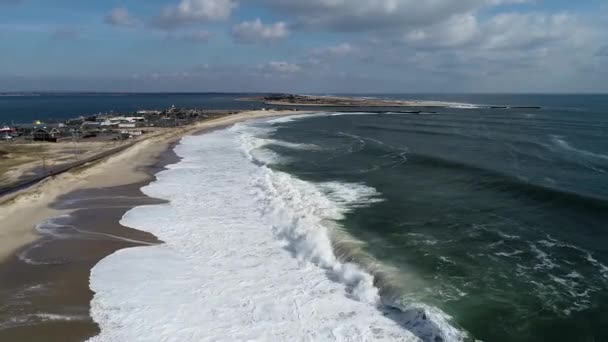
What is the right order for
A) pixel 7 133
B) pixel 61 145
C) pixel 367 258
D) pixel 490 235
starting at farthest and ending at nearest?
pixel 7 133 → pixel 61 145 → pixel 490 235 → pixel 367 258

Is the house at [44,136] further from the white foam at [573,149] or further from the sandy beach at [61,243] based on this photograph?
the white foam at [573,149]

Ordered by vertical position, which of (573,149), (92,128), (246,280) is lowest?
(246,280)

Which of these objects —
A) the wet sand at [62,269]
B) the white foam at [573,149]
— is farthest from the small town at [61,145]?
the white foam at [573,149]

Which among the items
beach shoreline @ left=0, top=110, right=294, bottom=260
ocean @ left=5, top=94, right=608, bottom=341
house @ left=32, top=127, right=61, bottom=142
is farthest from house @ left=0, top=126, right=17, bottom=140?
ocean @ left=5, top=94, right=608, bottom=341

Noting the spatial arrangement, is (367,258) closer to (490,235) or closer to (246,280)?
(246,280)

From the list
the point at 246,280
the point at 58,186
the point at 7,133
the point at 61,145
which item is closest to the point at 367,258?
the point at 246,280

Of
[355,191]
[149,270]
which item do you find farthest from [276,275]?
[355,191]
